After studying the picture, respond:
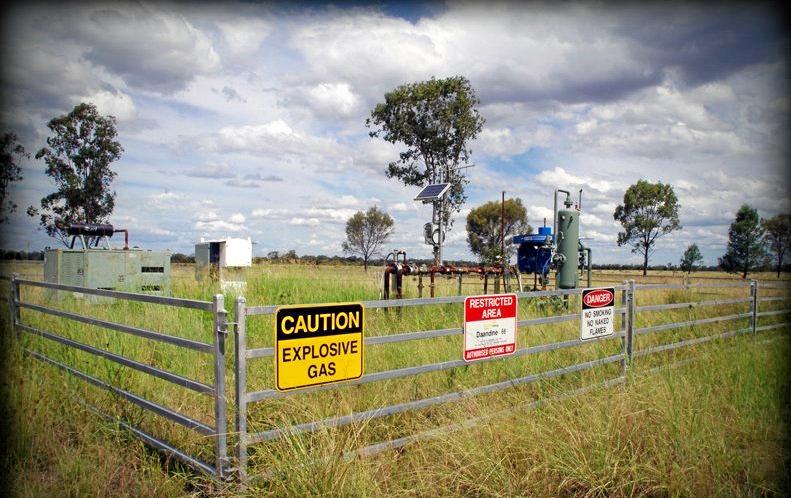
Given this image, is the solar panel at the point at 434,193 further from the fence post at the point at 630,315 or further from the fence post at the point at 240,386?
the fence post at the point at 240,386

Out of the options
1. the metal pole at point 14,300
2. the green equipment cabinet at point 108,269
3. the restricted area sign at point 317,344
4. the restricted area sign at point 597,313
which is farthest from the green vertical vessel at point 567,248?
the metal pole at point 14,300

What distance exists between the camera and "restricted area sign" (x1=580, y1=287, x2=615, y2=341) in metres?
6.51

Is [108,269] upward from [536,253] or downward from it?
downward

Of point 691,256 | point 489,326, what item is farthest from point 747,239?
point 489,326

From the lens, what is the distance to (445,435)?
14.7 feet

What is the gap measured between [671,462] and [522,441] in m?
1.08

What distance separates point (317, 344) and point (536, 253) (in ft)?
34.1

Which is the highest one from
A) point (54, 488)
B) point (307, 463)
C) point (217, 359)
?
point (217, 359)

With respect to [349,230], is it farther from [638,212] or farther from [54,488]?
[54,488]

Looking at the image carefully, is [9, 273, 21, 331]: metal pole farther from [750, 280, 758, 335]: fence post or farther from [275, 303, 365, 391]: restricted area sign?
[750, 280, 758, 335]: fence post

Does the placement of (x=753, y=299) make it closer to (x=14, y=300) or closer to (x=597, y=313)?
(x=597, y=313)

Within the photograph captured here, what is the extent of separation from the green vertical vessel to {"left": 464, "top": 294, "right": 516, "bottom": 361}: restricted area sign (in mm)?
8025

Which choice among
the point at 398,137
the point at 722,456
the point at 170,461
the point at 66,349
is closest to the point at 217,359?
the point at 170,461

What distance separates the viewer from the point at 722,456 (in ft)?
14.3
